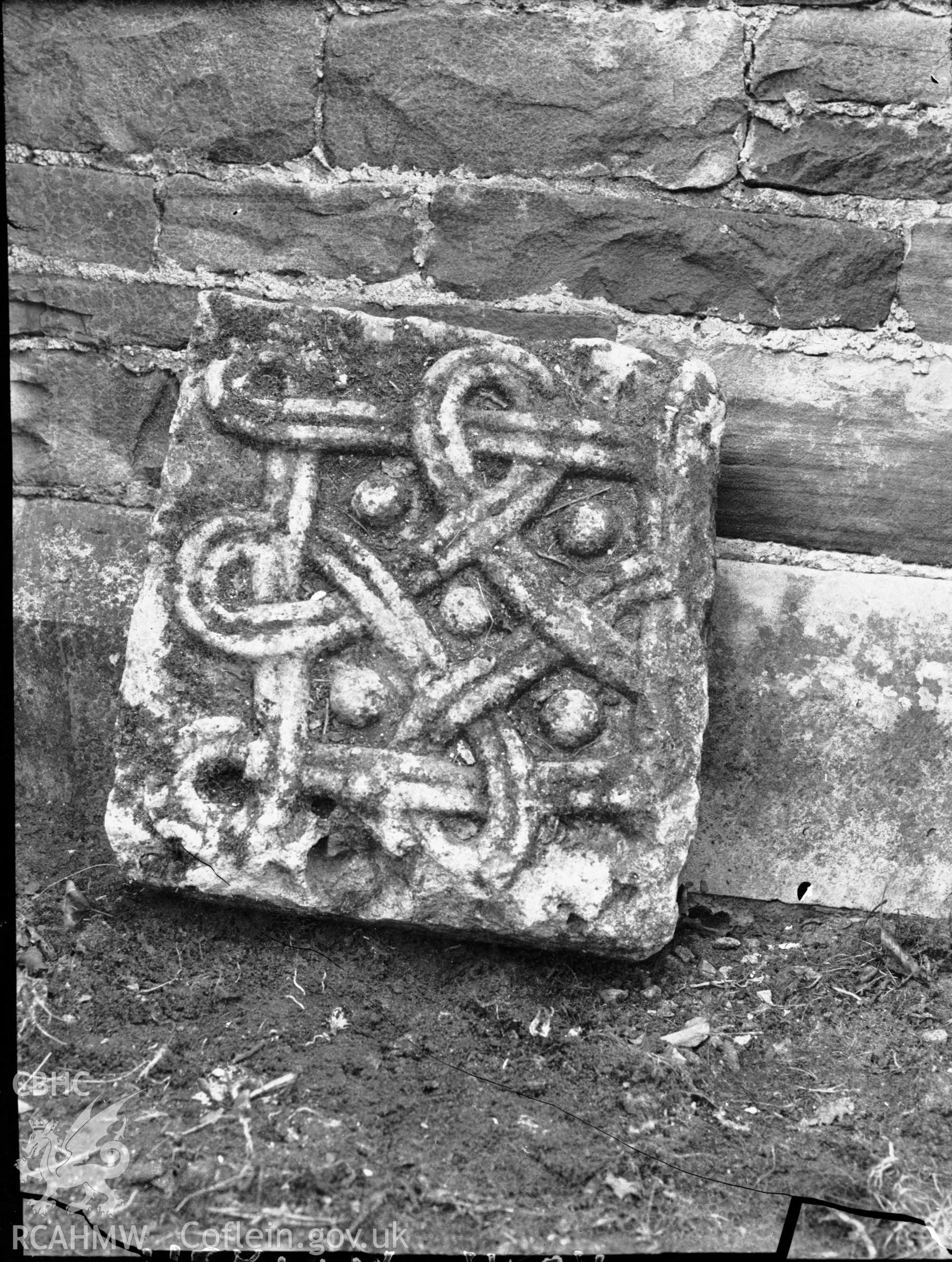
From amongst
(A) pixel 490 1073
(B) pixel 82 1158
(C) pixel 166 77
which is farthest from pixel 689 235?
(B) pixel 82 1158

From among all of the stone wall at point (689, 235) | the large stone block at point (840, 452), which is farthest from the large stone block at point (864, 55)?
the large stone block at point (840, 452)

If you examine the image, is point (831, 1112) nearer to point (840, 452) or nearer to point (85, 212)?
point (840, 452)

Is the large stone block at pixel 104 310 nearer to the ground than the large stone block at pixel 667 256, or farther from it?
nearer to the ground

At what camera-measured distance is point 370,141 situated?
6.66ft

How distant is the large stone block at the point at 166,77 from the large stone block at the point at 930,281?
111cm

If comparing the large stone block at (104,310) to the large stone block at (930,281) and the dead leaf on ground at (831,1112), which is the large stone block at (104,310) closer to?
the large stone block at (930,281)

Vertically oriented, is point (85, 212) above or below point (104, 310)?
above

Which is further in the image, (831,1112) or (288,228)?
(288,228)

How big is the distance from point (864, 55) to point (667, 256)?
48 centimetres

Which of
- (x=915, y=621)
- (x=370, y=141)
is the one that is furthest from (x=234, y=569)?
(x=915, y=621)

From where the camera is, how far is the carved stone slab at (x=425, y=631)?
1637 millimetres

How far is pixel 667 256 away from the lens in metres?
2.00

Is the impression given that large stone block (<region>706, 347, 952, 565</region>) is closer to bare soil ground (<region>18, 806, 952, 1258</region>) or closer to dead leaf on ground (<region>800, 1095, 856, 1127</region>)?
bare soil ground (<region>18, 806, 952, 1258</region>)

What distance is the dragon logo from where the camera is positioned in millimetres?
1291
